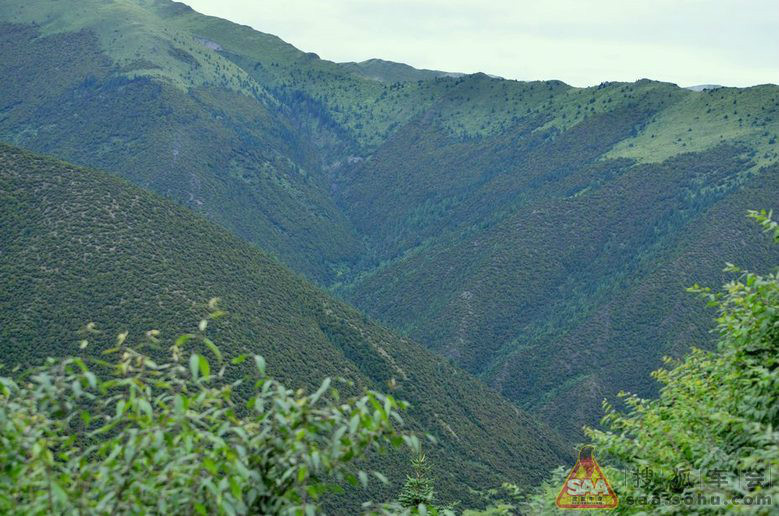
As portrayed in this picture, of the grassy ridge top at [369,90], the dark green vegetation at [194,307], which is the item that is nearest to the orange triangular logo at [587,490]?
the dark green vegetation at [194,307]

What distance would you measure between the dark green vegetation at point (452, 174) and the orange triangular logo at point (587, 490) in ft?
214

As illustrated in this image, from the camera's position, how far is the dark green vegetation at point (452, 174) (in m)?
89.8

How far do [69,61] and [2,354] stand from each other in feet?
414

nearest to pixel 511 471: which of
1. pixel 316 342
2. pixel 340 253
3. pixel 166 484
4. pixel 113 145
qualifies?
pixel 316 342

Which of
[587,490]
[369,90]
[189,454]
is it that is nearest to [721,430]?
[587,490]

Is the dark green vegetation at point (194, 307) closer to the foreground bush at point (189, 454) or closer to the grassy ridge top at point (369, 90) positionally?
the foreground bush at point (189, 454)

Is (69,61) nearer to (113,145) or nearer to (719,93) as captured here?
(113,145)

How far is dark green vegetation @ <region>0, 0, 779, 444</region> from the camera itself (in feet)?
295

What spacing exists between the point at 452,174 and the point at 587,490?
129443 mm

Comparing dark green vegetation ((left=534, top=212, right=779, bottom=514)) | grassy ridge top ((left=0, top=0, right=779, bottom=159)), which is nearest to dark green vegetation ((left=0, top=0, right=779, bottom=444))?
grassy ridge top ((left=0, top=0, right=779, bottom=159))

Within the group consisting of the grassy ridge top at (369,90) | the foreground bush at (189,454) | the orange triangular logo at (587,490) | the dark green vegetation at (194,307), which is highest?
the grassy ridge top at (369,90)

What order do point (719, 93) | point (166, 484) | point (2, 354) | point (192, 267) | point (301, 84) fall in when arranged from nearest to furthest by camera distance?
point (166, 484) < point (2, 354) < point (192, 267) < point (719, 93) < point (301, 84)

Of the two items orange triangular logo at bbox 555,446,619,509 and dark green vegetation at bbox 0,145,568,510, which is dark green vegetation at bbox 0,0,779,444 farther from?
orange triangular logo at bbox 555,446,619,509

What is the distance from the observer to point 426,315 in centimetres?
9975
